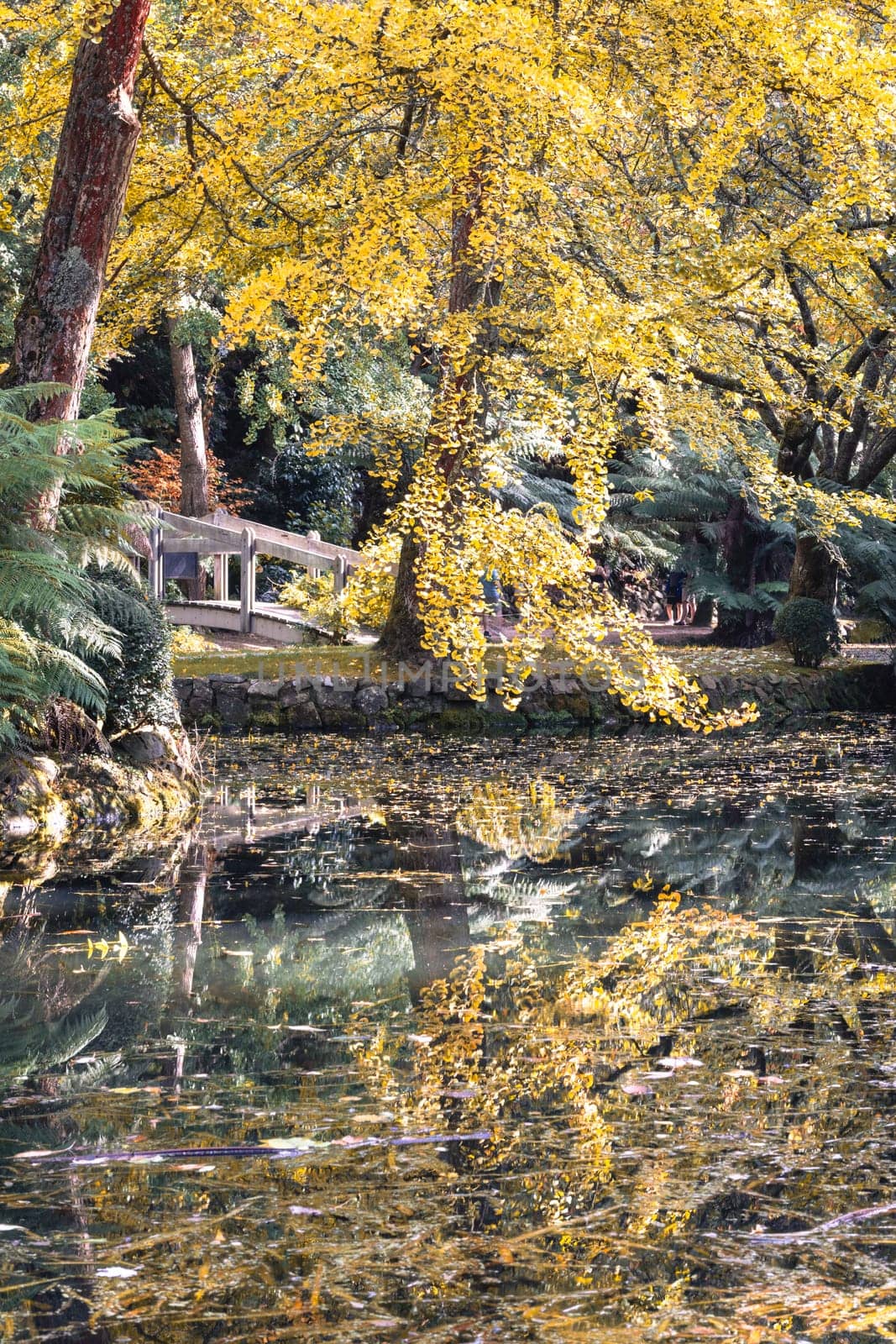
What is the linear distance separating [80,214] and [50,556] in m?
2.23

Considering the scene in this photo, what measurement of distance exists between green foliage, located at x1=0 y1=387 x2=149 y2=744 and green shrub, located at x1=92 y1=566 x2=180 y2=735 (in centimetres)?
25

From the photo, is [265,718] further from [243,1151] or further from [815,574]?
[243,1151]

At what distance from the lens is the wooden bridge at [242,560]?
1802 centimetres

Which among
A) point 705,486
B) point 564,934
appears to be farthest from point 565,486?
point 564,934

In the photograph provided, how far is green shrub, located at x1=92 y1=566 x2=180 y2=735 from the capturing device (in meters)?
9.26

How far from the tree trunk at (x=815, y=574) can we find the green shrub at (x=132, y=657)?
44.0ft

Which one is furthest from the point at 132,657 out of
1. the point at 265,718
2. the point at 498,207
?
the point at 265,718

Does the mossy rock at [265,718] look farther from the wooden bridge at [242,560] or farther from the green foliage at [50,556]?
the green foliage at [50,556]

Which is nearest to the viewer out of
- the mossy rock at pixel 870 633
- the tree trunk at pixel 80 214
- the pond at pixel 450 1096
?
the pond at pixel 450 1096

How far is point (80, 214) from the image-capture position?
8.37 meters

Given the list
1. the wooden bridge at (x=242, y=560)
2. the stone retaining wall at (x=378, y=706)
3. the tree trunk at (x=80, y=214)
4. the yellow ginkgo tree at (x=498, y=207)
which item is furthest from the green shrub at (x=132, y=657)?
the wooden bridge at (x=242, y=560)

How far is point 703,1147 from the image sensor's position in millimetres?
3303

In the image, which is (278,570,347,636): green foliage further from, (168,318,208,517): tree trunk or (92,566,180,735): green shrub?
(92,566,180,735): green shrub

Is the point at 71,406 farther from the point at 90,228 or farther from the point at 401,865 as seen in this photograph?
the point at 401,865
